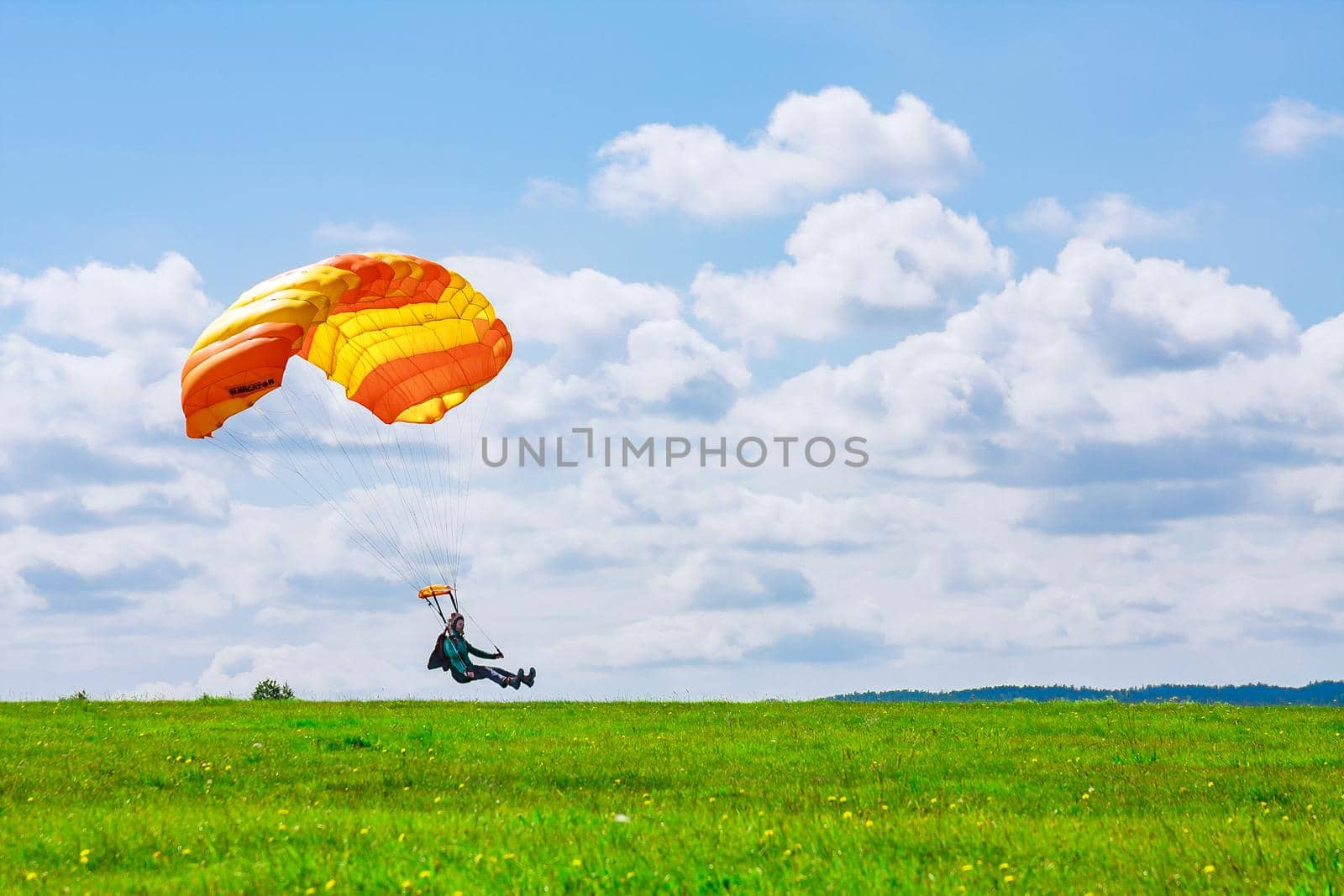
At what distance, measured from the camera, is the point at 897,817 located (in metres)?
11.7

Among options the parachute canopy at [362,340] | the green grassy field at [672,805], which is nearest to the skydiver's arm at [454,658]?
the green grassy field at [672,805]

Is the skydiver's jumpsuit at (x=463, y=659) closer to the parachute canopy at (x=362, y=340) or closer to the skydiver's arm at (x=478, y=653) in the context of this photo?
the skydiver's arm at (x=478, y=653)

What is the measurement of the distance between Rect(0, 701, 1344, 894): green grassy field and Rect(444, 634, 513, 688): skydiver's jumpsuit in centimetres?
340

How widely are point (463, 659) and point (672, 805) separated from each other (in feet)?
51.1

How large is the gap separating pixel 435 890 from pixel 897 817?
488 cm

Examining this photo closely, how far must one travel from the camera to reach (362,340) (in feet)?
84.0

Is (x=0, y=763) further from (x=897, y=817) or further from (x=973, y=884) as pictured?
(x=973, y=884)

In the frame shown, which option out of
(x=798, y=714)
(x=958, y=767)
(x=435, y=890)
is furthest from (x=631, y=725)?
(x=435, y=890)

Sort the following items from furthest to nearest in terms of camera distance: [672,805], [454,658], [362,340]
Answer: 1. [454,658]
2. [362,340]
3. [672,805]

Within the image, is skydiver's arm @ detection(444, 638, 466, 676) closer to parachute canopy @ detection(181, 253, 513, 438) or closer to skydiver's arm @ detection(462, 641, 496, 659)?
skydiver's arm @ detection(462, 641, 496, 659)

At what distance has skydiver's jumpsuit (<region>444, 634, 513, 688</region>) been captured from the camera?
27.4 metres

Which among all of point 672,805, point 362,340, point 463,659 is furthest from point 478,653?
point 672,805

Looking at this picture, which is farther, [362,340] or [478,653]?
[478,653]

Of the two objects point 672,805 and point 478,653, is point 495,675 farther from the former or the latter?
point 672,805
